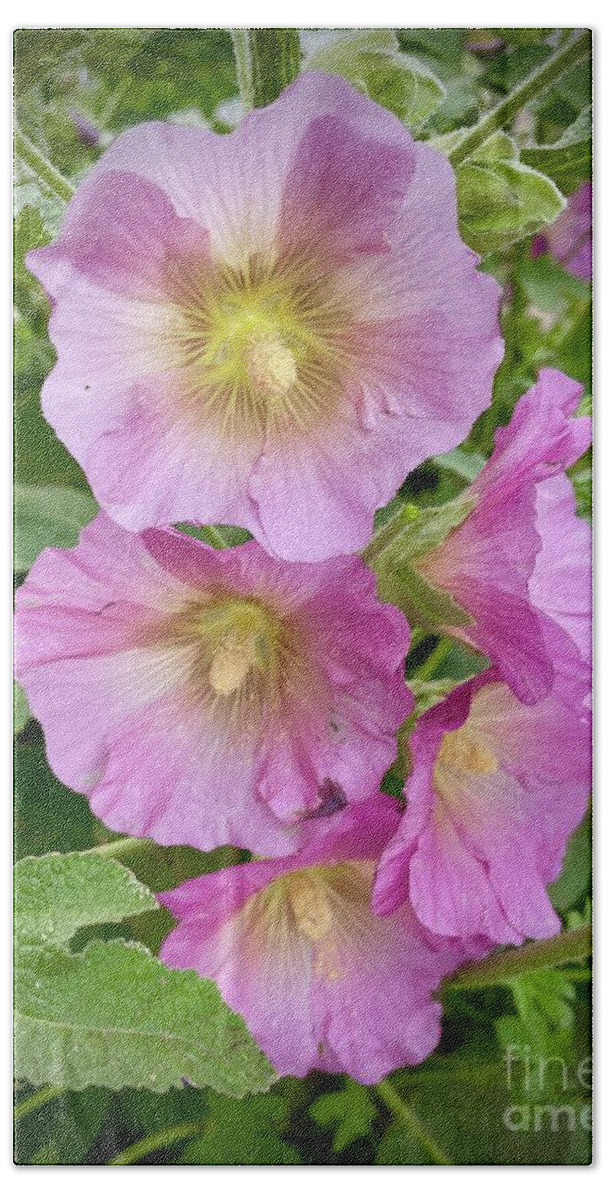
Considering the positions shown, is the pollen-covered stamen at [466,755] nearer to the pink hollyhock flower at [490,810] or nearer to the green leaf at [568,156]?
the pink hollyhock flower at [490,810]

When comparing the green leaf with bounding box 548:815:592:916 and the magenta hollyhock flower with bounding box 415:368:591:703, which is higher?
the magenta hollyhock flower with bounding box 415:368:591:703

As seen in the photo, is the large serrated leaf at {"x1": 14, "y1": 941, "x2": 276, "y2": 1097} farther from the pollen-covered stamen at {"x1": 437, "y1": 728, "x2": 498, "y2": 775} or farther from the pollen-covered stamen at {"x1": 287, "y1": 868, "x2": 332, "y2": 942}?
the pollen-covered stamen at {"x1": 437, "y1": 728, "x2": 498, "y2": 775}

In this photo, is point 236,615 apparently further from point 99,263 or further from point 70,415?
point 99,263

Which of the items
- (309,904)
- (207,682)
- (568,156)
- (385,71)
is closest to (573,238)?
(568,156)

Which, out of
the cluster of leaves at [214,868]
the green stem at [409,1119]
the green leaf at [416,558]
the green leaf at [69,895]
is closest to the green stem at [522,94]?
the cluster of leaves at [214,868]

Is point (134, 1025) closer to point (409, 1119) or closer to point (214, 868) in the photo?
point (214, 868)

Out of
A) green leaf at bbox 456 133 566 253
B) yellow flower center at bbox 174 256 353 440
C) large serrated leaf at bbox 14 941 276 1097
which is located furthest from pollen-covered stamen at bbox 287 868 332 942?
green leaf at bbox 456 133 566 253
